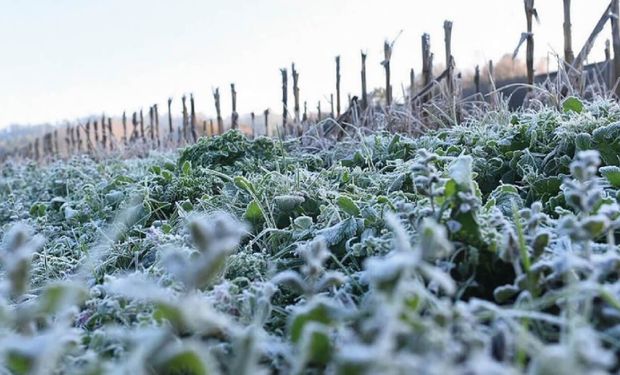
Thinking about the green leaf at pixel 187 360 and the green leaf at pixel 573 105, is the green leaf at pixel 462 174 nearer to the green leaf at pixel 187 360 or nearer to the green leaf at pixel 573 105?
the green leaf at pixel 187 360

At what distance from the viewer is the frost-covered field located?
1.53 feet

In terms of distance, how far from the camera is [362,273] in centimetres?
87

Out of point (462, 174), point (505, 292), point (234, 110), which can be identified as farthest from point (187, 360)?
point (234, 110)

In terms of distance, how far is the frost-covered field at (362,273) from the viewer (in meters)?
0.47

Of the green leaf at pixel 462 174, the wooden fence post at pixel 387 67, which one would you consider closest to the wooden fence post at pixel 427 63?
the wooden fence post at pixel 387 67

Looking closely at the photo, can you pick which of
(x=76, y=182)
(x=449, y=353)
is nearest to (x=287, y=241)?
(x=449, y=353)

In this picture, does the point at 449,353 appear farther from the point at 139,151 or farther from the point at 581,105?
the point at 139,151

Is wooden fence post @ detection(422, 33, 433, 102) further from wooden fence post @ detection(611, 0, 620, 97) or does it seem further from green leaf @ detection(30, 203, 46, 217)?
green leaf @ detection(30, 203, 46, 217)

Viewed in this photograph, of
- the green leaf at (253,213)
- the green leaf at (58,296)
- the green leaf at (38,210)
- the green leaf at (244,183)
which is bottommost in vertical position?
the green leaf at (38,210)

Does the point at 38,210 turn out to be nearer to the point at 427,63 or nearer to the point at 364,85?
the point at 427,63

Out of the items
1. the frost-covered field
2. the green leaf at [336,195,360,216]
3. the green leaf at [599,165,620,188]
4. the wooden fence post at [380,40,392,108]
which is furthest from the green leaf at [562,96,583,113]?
the wooden fence post at [380,40,392,108]

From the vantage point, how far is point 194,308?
1.52ft

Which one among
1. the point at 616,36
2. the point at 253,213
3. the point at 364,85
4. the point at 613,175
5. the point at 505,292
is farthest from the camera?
the point at 364,85

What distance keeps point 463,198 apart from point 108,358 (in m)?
0.52
